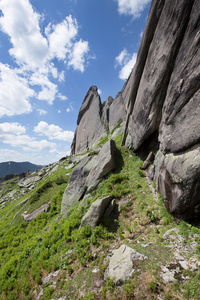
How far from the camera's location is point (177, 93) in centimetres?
853

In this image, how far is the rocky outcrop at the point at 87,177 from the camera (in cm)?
1532

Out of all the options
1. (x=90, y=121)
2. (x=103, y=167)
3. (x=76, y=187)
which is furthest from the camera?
(x=90, y=121)

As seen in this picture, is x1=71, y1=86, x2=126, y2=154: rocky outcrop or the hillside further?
x1=71, y1=86, x2=126, y2=154: rocky outcrop

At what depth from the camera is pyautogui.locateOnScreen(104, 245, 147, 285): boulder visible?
5848 millimetres

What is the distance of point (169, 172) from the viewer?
29.4 feet

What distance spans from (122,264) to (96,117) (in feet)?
169

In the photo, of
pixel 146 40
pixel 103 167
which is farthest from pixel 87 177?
pixel 146 40

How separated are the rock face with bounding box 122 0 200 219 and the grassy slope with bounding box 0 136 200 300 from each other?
1958 millimetres

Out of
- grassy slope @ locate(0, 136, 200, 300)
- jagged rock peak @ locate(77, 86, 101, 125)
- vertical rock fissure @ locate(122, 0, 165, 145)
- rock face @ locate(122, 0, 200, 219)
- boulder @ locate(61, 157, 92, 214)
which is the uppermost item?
jagged rock peak @ locate(77, 86, 101, 125)

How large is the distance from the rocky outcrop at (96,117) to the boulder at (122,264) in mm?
36291

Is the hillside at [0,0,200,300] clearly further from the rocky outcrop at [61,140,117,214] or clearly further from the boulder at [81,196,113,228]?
the rocky outcrop at [61,140,117,214]

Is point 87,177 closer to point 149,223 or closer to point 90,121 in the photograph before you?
point 149,223

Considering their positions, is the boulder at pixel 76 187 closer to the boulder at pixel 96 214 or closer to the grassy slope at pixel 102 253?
the grassy slope at pixel 102 253

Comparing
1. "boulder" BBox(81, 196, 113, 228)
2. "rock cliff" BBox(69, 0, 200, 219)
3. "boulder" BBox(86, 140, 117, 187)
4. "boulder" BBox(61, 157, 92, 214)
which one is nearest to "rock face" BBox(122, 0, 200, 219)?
"rock cliff" BBox(69, 0, 200, 219)
